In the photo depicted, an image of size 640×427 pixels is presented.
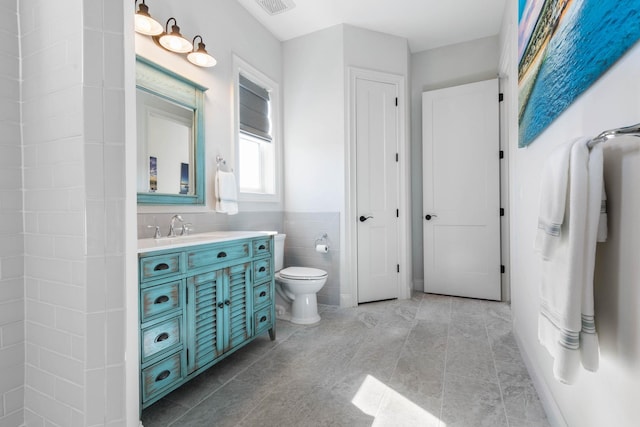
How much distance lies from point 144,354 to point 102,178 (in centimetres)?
82

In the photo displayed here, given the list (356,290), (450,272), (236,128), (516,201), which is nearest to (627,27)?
(516,201)

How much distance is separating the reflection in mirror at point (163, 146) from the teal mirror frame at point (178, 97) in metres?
0.03

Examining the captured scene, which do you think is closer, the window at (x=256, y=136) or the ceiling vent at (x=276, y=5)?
the ceiling vent at (x=276, y=5)

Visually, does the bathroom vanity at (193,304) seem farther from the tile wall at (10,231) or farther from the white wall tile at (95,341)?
the tile wall at (10,231)

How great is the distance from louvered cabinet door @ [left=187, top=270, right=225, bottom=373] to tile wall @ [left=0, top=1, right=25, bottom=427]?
64cm

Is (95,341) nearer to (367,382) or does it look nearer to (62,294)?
(62,294)

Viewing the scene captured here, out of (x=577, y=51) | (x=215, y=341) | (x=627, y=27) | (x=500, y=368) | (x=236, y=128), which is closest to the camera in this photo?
(x=627, y=27)

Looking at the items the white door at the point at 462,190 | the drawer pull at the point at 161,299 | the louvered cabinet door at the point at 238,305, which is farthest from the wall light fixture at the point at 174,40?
the white door at the point at 462,190

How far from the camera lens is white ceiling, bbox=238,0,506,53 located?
286 cm

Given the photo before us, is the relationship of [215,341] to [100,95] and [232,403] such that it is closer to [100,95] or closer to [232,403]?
[232,403]

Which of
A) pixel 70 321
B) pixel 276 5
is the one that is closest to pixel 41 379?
pixel 70 321

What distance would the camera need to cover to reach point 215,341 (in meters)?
1.79

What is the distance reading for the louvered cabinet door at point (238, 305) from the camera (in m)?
1.90

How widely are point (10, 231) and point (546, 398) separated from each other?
2443mm
